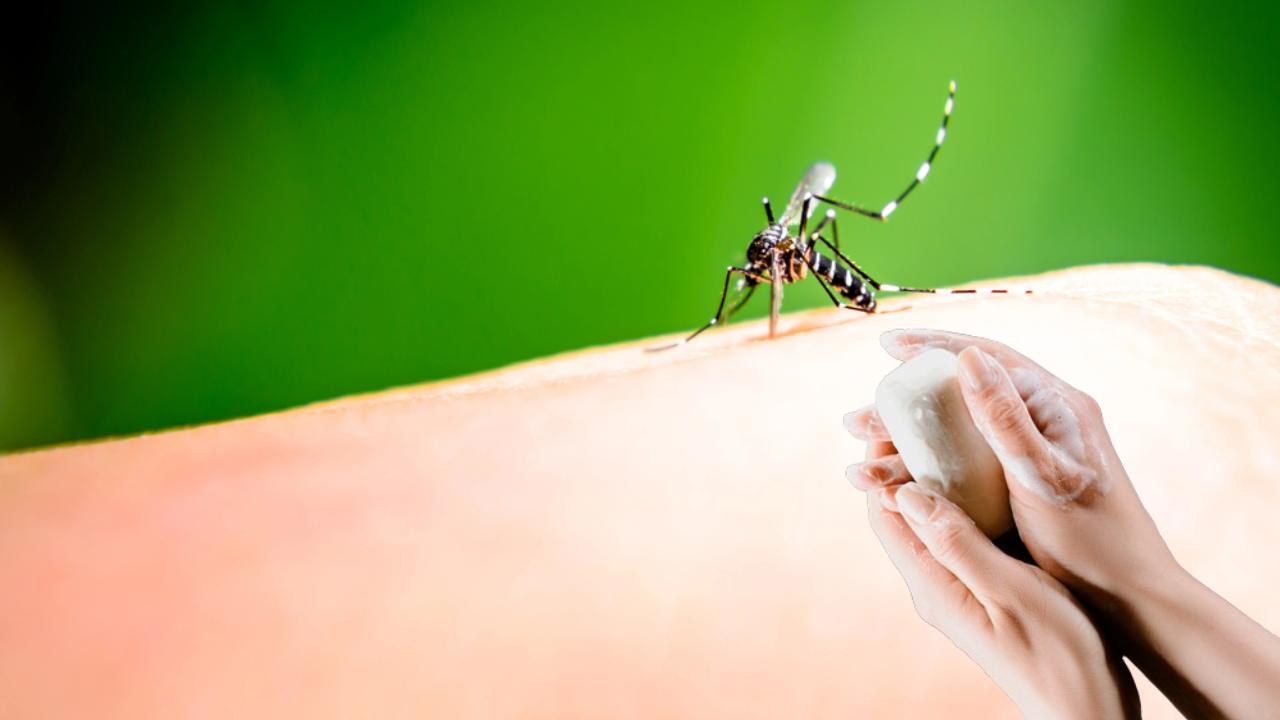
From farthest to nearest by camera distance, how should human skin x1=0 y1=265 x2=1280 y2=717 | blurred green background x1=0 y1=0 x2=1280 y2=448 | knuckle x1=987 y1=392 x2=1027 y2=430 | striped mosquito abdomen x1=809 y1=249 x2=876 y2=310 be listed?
1. blurred green background x1=0 y1=0 x2=1280 y2=448
2. striped mosquito abdomen x1=809 y1=249 x2=876 y2=310
3. human skin x1=0 y1=265 x2=1280 y2=717
4. knuckle x1=987 y1=392 x2=1027 y2=430

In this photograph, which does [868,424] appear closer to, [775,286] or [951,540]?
[951,540]

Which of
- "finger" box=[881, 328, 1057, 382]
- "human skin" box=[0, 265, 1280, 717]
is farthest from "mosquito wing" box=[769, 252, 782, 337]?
"finger" box=[881, 328, 1057, 382]

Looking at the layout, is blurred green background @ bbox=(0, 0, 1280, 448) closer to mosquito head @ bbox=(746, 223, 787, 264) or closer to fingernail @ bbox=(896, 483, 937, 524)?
mosquito head @ bbox=(746, 223, 787, 264)

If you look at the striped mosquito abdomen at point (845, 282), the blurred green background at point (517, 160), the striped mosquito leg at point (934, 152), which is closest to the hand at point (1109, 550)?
the striped mosquito abdomen at point (845, 282)

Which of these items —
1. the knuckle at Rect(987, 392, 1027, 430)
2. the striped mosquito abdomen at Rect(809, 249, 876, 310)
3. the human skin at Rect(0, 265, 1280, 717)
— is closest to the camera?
the knuckle at Rect(987, 392, 1027, 430)

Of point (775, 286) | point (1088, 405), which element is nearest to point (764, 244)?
point (775, 286)

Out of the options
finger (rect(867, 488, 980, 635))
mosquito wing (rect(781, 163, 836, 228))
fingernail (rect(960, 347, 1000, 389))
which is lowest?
finger (rect(867, 488, 980, 635))

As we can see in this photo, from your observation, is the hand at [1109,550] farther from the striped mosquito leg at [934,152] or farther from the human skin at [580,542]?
the striped mosquito leg at [934,152]
